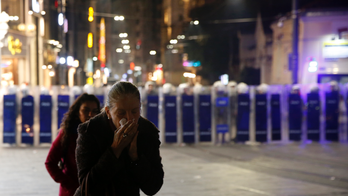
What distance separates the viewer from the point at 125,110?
6.80 feet

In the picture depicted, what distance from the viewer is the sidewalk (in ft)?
21.6

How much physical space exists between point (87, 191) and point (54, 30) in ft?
109

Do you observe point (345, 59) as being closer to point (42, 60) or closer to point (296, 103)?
point (296, 103)

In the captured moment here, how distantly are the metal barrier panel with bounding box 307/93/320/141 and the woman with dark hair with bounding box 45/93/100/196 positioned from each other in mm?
10182

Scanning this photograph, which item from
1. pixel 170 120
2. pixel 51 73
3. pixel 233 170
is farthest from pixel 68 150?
pixel 51 73

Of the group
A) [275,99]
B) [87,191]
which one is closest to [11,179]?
[87,191]

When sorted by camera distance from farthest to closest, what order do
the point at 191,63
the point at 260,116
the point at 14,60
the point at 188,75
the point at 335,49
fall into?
the point at 188,75, the point at 191,63, the point at 335,49, the point at 14,60, the point at 260,116

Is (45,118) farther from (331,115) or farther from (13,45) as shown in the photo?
(13,45)

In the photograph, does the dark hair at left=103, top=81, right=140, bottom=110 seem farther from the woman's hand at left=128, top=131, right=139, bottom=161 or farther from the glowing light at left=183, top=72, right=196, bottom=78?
the glowing light at left=183, top=72, right=196, bottom=78

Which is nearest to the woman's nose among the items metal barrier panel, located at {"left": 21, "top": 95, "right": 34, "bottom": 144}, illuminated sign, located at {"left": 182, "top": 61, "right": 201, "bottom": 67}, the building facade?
metal barrier panel, located at {"left": 21, "top": 95, "right": 34, "bottom": 144}

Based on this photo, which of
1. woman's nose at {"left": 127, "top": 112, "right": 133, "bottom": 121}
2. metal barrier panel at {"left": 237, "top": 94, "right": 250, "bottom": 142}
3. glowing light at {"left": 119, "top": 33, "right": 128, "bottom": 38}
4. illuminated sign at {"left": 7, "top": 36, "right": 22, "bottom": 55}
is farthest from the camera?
glowing light at {"left": 119, "top": 33, "right": 128, "bottom": 38}

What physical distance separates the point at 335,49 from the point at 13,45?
61.9ft

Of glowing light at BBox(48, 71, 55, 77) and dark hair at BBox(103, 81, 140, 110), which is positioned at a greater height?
glowing light at BBox(48, 71, 55, 77)

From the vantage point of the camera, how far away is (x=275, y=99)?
1252 centimetres
